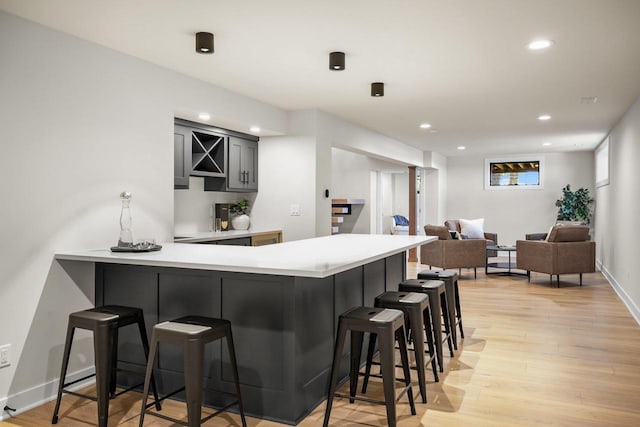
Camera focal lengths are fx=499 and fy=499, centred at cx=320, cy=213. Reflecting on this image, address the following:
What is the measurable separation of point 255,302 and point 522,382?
6.40 ft

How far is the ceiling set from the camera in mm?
2928

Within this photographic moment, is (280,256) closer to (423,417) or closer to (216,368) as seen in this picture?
(216,368)

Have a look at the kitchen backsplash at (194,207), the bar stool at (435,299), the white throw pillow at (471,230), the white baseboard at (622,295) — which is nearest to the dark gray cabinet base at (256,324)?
the bar stool at (435,299)

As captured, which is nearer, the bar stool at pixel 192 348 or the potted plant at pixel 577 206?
the bar stool at pixel 192 348

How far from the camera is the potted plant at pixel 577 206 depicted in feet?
33.5

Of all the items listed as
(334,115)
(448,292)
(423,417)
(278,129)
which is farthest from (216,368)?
(334,115)

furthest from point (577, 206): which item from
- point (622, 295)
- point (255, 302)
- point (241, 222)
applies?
point (255, 302)

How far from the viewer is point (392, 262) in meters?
4.52

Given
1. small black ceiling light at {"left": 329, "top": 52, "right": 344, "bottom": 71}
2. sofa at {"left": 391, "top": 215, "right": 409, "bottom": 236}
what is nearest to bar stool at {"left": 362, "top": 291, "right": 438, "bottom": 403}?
small black ceiling light at {"left": 329, "top": 52, "right": 344, "bottom": 71}

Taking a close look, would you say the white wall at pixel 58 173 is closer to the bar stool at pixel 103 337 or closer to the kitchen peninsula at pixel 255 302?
the kitchen peninsula at pixel 255 302

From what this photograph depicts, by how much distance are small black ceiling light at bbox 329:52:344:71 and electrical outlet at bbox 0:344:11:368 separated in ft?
9.22

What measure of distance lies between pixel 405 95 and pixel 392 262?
178 centimetres

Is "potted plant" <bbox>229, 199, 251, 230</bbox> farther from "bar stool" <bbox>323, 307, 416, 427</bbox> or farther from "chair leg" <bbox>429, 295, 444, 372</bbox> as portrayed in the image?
"bar stool" <bbox>323, 307, 416, 427</bbox>

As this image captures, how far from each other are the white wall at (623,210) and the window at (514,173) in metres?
2.62
